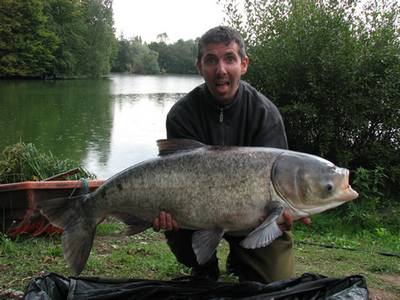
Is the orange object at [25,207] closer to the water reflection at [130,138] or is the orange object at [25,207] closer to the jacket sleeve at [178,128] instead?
the jacket sleeve at [178,128]

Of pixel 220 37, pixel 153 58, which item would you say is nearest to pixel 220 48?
pixel 220 37

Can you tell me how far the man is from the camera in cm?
283

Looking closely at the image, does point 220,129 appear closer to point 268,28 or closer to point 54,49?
point 268,28

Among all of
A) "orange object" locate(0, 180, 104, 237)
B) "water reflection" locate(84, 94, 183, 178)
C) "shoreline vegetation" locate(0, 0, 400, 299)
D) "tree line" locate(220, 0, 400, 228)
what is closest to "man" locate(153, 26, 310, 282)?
"shoreline vegetation" locate(0, 0, 400, 299)

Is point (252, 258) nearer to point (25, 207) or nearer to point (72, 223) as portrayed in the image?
point (72, 223)

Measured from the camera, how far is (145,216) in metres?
2.58

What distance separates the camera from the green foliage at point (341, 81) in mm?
6090

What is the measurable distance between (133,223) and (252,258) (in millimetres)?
807

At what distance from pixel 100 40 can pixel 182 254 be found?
50.8 metres

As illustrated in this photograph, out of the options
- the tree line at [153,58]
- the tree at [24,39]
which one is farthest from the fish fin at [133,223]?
the tree line at [153,58]

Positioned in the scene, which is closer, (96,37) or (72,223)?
(72,223)

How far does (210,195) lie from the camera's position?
238cm

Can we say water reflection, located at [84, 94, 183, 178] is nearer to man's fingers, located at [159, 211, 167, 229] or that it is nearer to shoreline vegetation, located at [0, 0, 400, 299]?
shoreline vegetation, located at [0, 0, 400, 299]

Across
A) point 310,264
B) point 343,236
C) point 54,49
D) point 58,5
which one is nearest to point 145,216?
point 310,264
